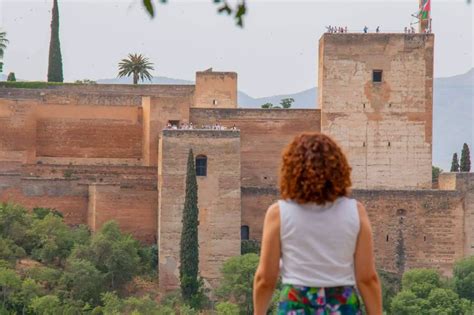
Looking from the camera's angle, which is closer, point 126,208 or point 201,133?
point 201,133

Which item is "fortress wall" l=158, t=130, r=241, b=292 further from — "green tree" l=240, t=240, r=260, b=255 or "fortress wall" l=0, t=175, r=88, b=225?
"fortress wall" l=0, t=175, r=88, b=225

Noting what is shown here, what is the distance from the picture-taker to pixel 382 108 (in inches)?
1225

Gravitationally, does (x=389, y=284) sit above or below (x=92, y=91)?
below

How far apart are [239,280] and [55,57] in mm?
12215

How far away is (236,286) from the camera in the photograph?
27266 mm

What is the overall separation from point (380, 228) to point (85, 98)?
780 centimetres

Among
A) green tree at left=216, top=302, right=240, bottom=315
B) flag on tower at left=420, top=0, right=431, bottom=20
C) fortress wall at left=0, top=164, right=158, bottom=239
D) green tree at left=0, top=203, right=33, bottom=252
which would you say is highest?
flag on tower at left=420, top=0, right=431, bottom=20

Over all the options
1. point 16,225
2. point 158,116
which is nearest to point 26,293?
point 16,225

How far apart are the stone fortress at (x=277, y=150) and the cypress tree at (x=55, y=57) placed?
430 centimetres

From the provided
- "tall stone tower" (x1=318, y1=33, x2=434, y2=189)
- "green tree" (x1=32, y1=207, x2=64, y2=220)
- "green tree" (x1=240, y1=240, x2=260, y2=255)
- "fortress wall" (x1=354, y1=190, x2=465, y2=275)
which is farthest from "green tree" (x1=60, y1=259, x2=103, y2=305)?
"tall stone tower" (x1=318, y1=33, x2=434, y2=189)

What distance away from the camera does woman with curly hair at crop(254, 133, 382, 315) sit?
5.04 metres

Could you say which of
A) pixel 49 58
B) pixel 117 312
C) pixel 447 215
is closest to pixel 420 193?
pixel 447 215

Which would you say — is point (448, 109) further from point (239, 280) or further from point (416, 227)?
point (239, 280)

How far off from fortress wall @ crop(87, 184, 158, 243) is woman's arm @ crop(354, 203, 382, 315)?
24.6 m
